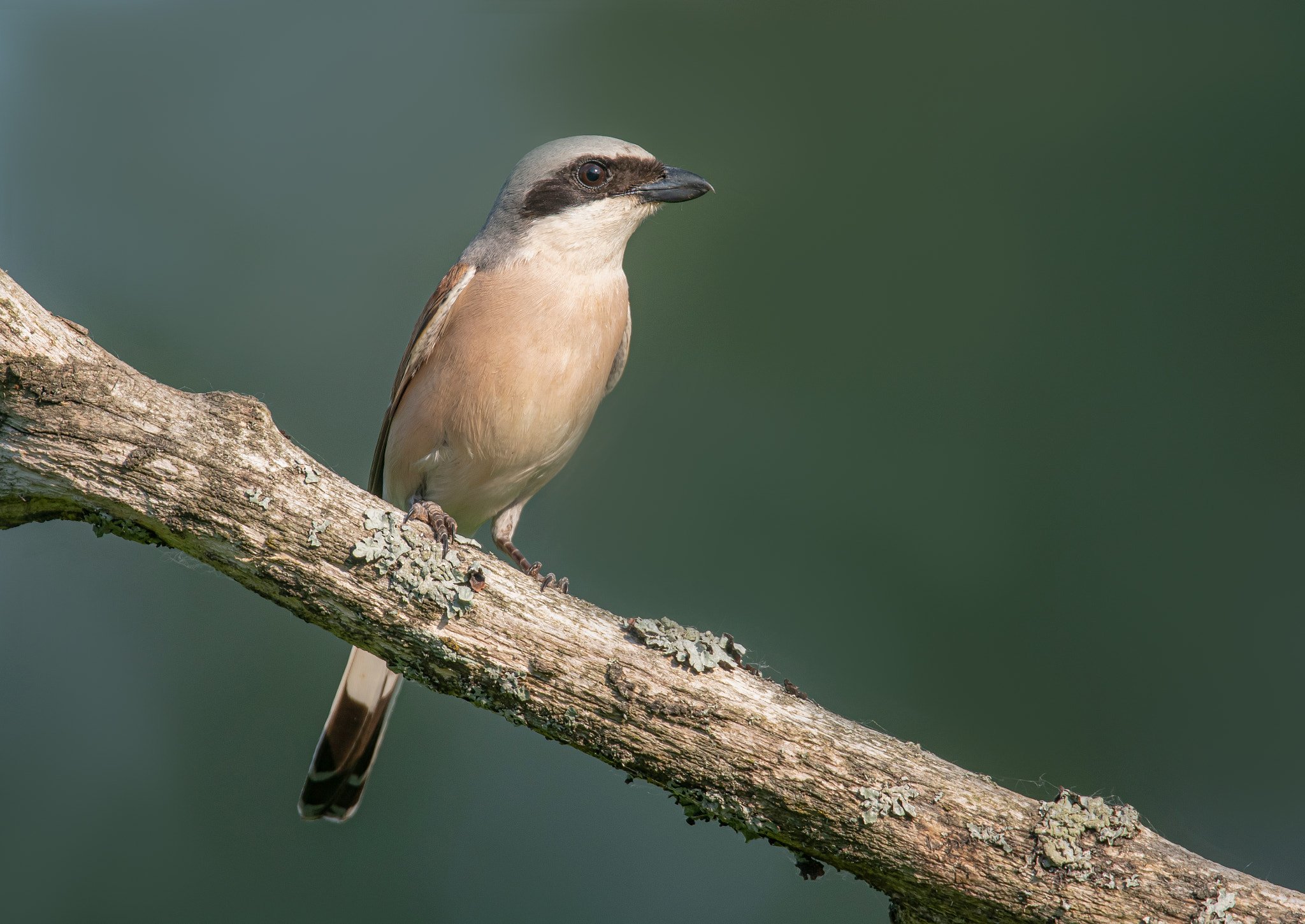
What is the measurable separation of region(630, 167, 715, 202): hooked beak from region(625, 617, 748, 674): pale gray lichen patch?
1948 mm

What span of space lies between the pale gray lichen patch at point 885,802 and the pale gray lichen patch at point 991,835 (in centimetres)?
14

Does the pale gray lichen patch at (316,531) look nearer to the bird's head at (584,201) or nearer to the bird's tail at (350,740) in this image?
the bird's tail at (350,740)

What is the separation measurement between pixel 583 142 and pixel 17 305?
2.21 m

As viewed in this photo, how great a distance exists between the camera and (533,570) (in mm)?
3117

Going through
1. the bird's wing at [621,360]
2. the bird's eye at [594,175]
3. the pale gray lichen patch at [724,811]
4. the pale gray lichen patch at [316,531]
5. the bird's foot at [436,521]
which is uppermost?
the bird's eye at [594,175]

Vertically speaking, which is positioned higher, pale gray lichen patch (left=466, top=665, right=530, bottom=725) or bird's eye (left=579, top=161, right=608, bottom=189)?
bird's eye (left=579, top=161, right=608, bottom=189)

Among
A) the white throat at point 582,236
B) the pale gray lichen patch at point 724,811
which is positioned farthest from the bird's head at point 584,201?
the pale gray lichen patch at point 724,811

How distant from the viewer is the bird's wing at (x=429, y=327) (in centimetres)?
352

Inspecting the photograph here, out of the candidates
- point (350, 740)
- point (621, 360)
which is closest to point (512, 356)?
point (621, 360)

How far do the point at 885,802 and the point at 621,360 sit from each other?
7.34 feet

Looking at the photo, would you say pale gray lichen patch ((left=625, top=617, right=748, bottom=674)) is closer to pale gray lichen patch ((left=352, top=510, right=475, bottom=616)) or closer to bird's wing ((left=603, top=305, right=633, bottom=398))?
pale gray lichen patch ((left=352, top=510, right=475, bottom=616))

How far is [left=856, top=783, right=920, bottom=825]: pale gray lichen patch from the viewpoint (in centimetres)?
206

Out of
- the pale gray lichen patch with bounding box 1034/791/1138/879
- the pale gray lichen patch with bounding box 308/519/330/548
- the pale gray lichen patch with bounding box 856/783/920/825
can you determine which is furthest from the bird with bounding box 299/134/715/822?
the pale gray lichen patch with bounding box 1034/791/1138/879

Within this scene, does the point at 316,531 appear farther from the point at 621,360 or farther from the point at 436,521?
the point at 621,360
